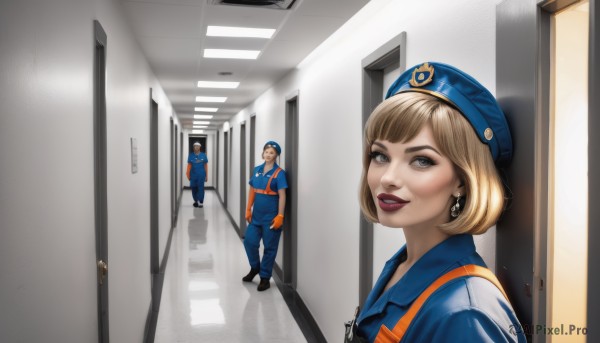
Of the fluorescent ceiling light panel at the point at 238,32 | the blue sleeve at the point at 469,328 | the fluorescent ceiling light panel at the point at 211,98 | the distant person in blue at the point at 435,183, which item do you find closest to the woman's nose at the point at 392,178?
the distant person in blue at the point at 435,183

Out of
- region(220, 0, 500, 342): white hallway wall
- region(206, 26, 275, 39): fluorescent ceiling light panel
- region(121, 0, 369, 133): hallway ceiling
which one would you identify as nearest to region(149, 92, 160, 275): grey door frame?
region(121, 0, 369, 133): hallway ceiling

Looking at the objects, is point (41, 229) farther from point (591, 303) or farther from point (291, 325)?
point (291, 325)

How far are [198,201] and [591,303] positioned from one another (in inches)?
490

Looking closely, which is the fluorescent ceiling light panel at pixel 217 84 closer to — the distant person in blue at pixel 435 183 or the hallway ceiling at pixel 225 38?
the hallway ceiling at pixel 225 38

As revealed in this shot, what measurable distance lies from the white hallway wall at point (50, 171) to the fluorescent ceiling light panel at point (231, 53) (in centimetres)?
159

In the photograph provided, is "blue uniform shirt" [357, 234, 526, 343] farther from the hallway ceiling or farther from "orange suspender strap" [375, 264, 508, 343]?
the hallway ceiling

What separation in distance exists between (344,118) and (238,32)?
3.11ft

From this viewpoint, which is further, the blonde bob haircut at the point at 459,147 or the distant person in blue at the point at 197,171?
the distant person in blue at the point at 197,171

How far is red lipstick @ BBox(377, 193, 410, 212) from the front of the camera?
119 centimetres

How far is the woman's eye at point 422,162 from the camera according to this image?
117 centimetres

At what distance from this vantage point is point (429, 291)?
1.10 m

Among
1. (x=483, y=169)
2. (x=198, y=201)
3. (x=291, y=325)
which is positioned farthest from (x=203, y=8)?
(x=198, y=201)

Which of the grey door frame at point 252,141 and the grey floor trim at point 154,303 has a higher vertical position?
the grey door frame at point 252,141

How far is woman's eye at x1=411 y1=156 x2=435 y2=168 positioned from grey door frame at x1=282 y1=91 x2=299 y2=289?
3.47 m
